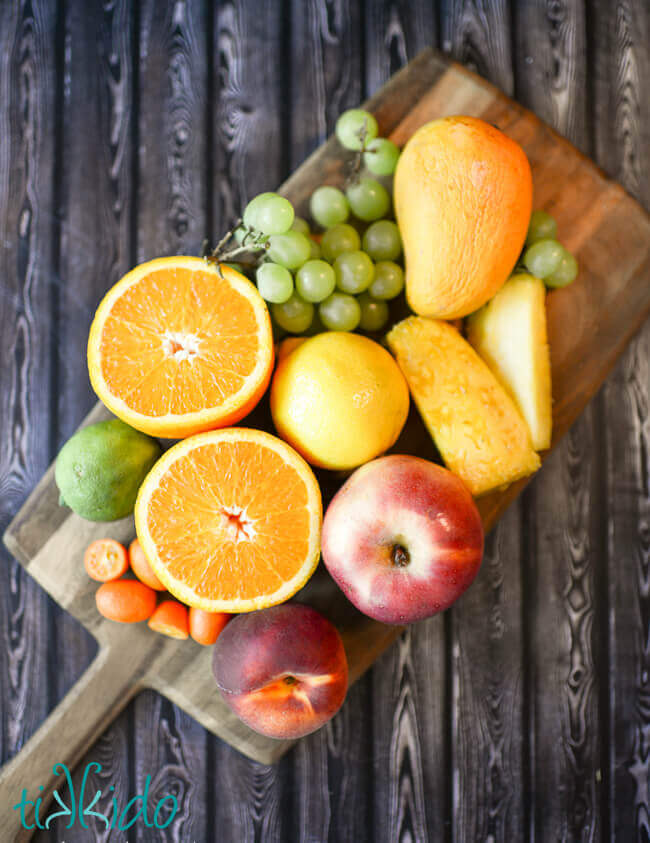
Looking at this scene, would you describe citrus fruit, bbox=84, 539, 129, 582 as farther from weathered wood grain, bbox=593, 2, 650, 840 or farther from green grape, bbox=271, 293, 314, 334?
weathered wood grain, bbox=593, 2, 650, 840

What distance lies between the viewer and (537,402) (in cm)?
99

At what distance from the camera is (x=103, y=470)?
0.90 meters

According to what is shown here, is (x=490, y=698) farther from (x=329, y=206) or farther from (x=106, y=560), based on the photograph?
(x=329, y=206)

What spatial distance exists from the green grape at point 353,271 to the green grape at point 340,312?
0.02m

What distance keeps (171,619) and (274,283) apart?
22.4 inches

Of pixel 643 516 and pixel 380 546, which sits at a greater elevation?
pixel 380 546

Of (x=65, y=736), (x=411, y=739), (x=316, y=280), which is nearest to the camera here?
(x=316, y=280)

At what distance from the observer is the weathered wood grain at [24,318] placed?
3.89 ft

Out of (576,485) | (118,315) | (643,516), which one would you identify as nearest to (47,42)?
(118,315)

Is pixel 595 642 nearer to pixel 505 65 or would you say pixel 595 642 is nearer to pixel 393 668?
pixel 393 668

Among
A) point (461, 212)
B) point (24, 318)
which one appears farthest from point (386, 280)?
point (24, 318)

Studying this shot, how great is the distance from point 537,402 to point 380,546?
38cm

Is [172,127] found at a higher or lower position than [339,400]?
higher

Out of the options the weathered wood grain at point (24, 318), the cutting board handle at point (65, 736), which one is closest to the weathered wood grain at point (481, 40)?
the weathered wood grain at point (24, 318)
